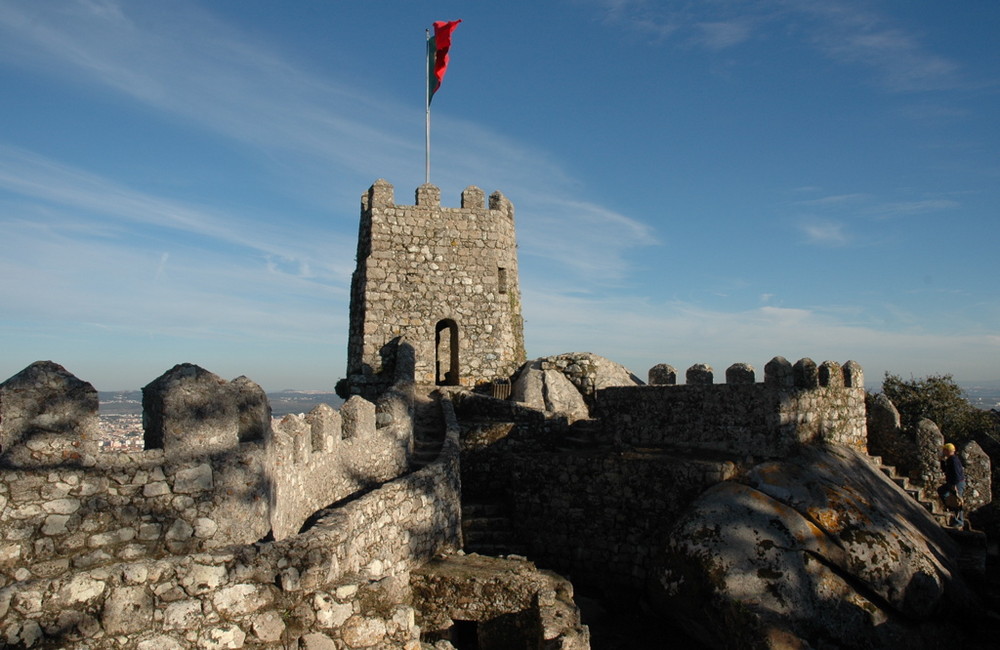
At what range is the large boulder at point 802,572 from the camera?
790 cm

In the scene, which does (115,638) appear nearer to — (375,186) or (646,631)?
(646,631)

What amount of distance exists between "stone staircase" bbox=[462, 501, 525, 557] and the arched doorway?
20.0 feet

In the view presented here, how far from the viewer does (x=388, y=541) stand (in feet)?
25.9

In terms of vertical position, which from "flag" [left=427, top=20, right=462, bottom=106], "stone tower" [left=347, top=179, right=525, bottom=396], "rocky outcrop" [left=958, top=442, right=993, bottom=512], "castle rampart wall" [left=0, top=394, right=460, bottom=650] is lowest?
"rocky outcrop" [left=958, top=442, right=993, bottom=512]

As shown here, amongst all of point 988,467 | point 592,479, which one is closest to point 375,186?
point 592,479

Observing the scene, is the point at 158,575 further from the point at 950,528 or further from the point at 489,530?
the point at 950,528

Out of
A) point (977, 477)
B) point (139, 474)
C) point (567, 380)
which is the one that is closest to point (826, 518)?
point (977, 477)

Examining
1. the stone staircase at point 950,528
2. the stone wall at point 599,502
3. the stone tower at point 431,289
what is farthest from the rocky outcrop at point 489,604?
the stone tower at point 431,289

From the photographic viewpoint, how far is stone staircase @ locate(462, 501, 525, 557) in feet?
36.2

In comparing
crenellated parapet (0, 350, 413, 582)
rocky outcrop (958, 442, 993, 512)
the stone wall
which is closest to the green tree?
rocky outcrop (958, 442, 993, 512)

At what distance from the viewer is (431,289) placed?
17.4 metres

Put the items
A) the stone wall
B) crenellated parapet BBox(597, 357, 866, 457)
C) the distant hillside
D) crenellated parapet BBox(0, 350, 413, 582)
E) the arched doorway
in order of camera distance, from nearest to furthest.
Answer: crenellated parapet BBox(0, 350, 413, 582) → the distant hillside → the stone wall → crenellated parapet BBox(597, 357, 866, 457) → the arched doorway

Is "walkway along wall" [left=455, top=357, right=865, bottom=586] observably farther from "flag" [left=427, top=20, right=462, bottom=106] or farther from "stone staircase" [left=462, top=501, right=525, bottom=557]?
"flag" [left=427, top=20, right=462, bottom=106]

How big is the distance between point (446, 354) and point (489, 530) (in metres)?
8.90
